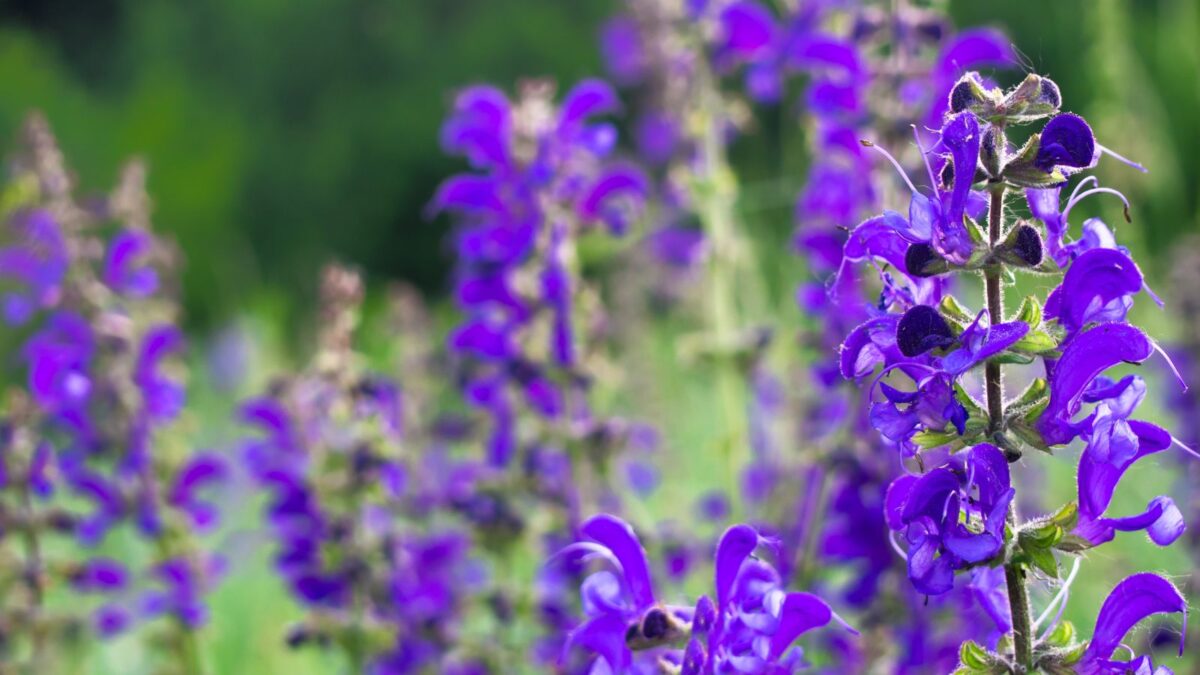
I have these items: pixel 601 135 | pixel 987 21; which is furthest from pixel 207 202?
pixel 601 135

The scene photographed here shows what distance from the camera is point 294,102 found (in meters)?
14.0

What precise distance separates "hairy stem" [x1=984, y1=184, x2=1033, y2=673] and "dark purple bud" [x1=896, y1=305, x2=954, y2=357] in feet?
0.29

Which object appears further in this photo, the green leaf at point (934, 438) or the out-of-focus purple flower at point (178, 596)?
the out-of-focus purple flower at point (178, 596)

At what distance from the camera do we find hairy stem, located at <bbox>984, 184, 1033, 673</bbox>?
1.38m

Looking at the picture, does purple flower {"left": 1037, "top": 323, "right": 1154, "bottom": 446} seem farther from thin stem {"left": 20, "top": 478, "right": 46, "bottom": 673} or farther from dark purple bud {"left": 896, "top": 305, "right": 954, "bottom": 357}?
thin stem {"left": 20, "top": 478, "right": 46, "bottom": 673}

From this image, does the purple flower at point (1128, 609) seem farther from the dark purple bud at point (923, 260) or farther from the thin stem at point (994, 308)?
the dark purple bud at point (923, 260)

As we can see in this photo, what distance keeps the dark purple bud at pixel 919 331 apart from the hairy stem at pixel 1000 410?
9 cm

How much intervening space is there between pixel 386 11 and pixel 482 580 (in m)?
11.2

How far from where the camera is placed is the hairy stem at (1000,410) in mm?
1376

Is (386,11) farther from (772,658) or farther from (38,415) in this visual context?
(772,658)

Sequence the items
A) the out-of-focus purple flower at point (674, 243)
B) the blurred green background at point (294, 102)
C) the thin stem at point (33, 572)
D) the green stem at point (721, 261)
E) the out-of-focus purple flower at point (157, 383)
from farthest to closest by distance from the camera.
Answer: the blurred green background at point (294, 102), the out-of-focus purple flower at point (674, 243), the green stem at point (721, 261), the out-of-focus purple flower at point (157, 383), the thin stem at point (33, 572)

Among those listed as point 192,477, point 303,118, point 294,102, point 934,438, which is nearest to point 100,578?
point 192,477

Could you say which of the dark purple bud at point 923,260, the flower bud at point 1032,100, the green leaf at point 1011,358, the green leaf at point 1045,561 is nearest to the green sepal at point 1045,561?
the green leaf at point 1045,561

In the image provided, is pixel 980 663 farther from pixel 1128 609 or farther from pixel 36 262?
pixel 36 262
